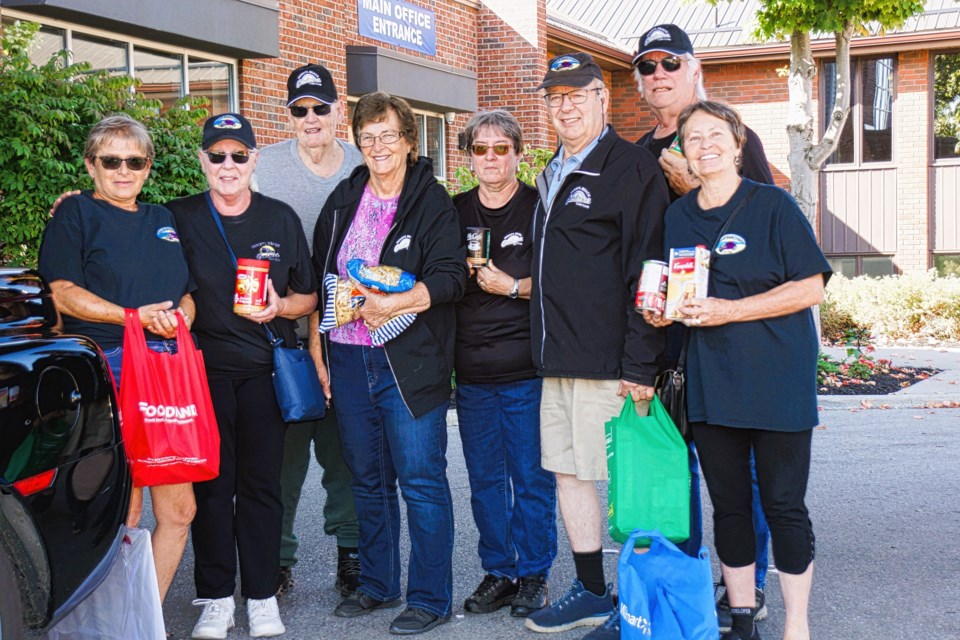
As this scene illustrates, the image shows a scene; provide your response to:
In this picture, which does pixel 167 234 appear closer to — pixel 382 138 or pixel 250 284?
pixel 250 284

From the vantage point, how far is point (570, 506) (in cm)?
441

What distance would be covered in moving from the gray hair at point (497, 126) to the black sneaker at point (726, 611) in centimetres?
208

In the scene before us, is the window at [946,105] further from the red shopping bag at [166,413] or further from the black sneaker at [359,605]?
the red shopping bag at [166,413]

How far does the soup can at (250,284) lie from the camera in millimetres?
4121

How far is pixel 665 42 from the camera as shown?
15.4ft

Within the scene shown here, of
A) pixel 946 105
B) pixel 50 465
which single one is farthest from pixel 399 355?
pixel 946 105

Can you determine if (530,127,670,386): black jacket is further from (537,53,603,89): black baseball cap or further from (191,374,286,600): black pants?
(191,374,286,600): black pants

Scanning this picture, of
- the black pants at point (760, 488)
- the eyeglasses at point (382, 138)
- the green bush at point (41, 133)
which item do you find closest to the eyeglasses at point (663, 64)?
the eyeglasses at point (382, 138)

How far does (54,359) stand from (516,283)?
1958 millimetres

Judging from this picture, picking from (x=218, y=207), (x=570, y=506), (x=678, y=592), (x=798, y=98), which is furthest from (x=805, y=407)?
(x=798, y=98)

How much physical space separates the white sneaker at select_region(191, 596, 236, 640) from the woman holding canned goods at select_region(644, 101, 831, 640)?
2.07 metres

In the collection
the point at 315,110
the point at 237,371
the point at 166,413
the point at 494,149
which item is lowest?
the point at 166,413

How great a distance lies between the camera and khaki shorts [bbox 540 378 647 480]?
4.29m

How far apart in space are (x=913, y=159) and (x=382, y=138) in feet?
58.2
